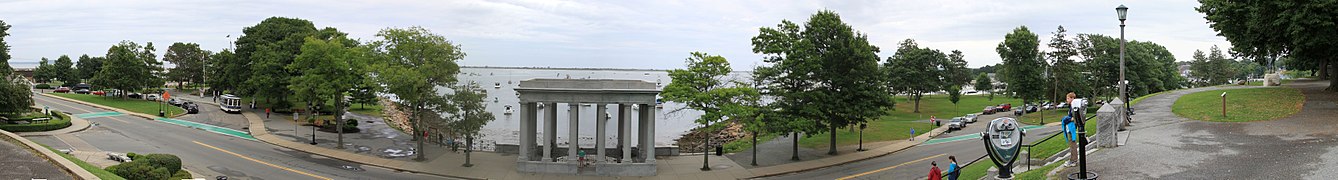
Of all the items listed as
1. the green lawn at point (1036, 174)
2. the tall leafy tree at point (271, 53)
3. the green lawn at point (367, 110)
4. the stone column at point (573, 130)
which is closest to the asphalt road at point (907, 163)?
the green lawn at point (1036, 174)

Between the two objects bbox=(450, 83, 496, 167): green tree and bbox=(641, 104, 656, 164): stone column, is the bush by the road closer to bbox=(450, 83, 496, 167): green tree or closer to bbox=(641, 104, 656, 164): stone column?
bbox=(450, 83, 496, 167): green tree

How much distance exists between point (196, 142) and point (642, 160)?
23.2m

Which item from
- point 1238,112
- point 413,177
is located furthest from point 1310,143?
point 413,177

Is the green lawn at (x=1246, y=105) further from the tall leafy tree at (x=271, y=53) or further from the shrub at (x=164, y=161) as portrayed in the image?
the tall leafy tree at (x=271, y=53)

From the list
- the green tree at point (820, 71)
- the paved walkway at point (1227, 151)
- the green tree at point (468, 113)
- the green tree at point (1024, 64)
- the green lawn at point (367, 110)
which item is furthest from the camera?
the green lawn at point (367, 110)

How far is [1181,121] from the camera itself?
Result: 96.1 feet

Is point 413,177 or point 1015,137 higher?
point 1015,137

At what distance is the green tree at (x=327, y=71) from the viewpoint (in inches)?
1799

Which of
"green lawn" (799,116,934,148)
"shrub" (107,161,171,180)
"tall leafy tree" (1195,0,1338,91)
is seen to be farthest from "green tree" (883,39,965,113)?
"shrub" (107,161,171,180)

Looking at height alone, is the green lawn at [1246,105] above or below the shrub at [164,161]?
above

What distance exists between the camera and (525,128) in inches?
1356

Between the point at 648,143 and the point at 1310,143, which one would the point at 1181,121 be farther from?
the point at 648,143

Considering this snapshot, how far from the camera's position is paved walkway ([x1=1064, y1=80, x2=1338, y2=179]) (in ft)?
61.1

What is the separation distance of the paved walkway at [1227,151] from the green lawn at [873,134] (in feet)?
67.5
